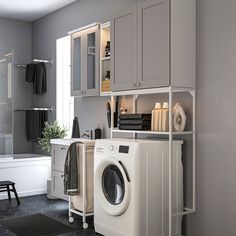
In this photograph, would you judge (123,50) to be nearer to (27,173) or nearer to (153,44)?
(153,44)

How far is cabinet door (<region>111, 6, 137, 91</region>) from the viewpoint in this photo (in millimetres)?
3676

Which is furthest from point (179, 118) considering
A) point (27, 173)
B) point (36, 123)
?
point (36, 123)

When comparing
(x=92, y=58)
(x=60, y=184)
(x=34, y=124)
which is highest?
(x=92, y=58)

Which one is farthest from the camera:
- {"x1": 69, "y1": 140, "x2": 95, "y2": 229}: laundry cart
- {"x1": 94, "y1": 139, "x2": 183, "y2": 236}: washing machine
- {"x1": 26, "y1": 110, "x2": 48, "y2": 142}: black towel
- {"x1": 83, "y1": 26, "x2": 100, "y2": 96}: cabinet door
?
{"x1": 26, "y1": 110, "x2": 48, "y2": 142}: black towel

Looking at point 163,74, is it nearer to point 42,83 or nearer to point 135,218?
point 135,218

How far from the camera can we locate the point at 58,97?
19.8 ft

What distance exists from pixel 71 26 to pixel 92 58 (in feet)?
3.94

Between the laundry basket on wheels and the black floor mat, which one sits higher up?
the laundry basket on wheels

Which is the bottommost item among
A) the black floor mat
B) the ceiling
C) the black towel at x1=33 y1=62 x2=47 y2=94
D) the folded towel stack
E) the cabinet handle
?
the black floor mat

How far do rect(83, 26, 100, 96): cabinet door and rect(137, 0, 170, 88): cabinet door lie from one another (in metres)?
1.09

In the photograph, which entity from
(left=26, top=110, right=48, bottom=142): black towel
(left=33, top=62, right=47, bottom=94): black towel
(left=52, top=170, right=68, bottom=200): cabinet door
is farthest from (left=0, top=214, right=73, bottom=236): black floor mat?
(left=33, top=62, right=47, bottom=94): black towel

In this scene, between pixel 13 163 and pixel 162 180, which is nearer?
pixel 162 180

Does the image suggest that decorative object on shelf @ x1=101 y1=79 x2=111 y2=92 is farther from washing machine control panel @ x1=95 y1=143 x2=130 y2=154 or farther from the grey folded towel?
washing machine control panel @ x1=95 y1=143 x2=130 y2=154

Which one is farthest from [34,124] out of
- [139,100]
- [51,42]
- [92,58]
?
[139,100]
